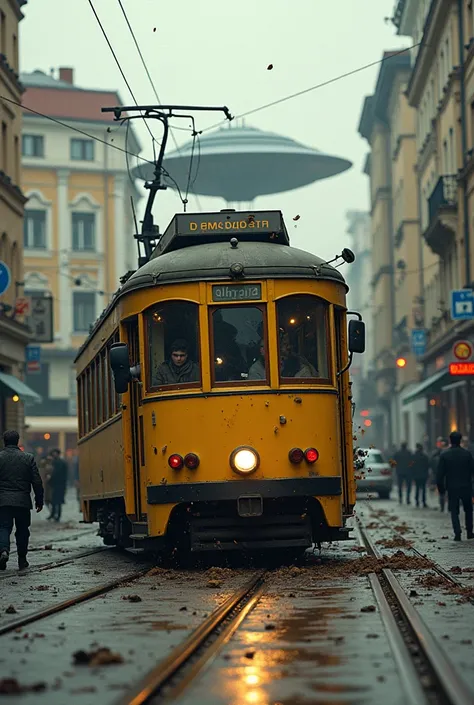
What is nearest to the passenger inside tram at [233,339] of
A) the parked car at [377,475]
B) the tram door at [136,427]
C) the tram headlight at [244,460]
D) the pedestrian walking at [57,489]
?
the tram headlight at [244,460]

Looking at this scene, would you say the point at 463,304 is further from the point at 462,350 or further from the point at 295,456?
the point at 295,456

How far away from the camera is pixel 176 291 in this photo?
15516mm

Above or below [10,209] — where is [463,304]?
below

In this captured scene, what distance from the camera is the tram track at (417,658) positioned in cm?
690

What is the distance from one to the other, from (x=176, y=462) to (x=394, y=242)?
6285 cm

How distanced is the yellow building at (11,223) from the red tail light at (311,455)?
2412cm

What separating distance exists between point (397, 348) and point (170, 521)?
5872cm

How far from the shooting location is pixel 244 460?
1490 cm

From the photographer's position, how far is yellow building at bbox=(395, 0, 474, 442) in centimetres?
4278

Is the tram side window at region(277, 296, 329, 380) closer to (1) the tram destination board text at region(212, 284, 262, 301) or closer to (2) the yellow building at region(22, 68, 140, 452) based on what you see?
(1) the tram destination board text at region(212, 284, 262, 301)

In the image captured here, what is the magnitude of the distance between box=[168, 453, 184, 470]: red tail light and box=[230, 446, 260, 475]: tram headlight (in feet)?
1.68

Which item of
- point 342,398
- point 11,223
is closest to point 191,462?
point 342,398

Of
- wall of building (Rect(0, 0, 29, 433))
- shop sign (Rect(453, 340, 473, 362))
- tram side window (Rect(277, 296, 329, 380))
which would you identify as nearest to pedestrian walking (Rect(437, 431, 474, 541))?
tram side window (Rect(277, 296, 329, 380))

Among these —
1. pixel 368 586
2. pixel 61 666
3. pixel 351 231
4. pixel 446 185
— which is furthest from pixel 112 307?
pixel 351 231
